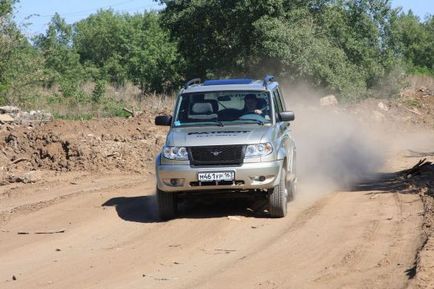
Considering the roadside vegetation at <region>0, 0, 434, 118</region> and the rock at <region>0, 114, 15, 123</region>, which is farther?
the roadside vegetation at <region>0, 0, 434, 118</region>

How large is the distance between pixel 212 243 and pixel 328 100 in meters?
23.9

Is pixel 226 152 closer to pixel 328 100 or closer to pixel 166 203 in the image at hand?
pixel 166 203

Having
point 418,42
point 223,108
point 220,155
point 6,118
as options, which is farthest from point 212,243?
point 418,42

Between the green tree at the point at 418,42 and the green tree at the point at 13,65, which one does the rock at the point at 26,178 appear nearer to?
the green tree at the point at 13,65

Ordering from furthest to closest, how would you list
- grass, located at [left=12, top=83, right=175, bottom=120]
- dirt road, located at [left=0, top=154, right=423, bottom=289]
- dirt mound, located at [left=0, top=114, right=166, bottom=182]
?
grass, located at [left=12, top=83, right=175, bottom=120] → dirt mound, located at [left=0, top=114, right=166, bottom=182] → dirt road, located at [left=0, top=154, right=423, bottom=289]

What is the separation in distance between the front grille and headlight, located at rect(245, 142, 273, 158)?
0.30 ft

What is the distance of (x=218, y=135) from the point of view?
11172 millimetres

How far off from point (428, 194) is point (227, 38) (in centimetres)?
2197

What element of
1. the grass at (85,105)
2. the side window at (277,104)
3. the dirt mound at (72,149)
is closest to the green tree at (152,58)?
the grass at (85,105)

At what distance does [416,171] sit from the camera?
52.2ft

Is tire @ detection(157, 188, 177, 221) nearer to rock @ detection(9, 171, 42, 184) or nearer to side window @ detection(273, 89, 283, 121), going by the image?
side window @ detection(273, 89, 283, 121)

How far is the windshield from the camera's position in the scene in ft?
39.4

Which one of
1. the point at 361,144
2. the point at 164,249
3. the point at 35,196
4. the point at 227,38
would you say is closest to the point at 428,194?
the point at 164,249

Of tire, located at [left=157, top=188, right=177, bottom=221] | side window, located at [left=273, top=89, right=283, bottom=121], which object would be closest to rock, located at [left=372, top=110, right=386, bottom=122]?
side window, located at [left=273, top=89, right=283, bottom=121]
